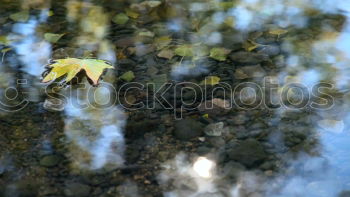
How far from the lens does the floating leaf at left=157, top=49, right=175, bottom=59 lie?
2.42m

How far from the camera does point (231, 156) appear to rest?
5.98 ft

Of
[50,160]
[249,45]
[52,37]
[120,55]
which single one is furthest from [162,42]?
[50,160]

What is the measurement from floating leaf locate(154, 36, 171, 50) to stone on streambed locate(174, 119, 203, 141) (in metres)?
0.65

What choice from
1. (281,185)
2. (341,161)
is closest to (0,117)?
(281,185)

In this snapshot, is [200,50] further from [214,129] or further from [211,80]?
[214,129]

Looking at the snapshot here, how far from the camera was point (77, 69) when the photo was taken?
7.41ft

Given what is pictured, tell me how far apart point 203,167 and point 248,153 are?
187 millimetres

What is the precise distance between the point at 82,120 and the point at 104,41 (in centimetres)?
66

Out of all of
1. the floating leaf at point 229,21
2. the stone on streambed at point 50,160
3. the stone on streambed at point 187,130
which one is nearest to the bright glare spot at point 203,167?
the stone on streambed at point 187,130

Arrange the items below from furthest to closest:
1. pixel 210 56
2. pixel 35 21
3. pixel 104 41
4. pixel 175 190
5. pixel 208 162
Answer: pixel 35 21 → pixel 104 41 → pixel 210 56 → pixel 208 162 → pixel 175 190

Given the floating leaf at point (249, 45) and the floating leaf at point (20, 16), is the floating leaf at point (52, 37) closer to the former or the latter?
the floating leaf at point (20, 16)

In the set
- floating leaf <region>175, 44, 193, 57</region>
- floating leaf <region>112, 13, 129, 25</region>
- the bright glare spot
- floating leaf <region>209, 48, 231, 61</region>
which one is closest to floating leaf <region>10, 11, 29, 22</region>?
floating leaf <region>112, 13, 129, 25</region>

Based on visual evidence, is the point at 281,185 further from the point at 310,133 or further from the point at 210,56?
the point at 210,56

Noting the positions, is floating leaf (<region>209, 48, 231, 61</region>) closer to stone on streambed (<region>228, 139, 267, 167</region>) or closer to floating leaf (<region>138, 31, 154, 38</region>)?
floating leaf (<region>138, 31, 154, 38</region>)
